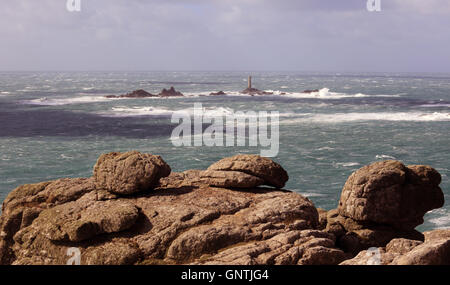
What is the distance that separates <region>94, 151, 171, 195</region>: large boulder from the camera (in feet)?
60.8

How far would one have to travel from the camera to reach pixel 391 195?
2023cm

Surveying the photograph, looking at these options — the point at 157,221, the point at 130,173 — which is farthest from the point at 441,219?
the point at 130,173

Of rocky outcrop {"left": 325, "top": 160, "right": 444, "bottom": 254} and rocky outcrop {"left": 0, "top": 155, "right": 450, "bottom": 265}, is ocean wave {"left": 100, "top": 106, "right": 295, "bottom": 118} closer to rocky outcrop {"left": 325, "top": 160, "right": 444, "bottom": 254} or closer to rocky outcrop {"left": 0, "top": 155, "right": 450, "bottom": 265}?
rocky outcrop {"left": 325, "top": 160, "right": 444, "bottom": 254}

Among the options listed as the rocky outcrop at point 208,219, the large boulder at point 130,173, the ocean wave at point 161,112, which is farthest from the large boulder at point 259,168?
the ocean wave at point 161,112

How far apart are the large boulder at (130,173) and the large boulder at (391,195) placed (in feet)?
26.7

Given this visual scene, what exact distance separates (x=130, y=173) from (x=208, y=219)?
377 cm

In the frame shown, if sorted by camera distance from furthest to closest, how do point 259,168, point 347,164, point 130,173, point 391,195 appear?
point 347,164 → point 391,195 → point 259,168 → point 130,173

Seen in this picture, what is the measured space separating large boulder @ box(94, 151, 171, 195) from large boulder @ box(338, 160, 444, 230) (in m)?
8.13

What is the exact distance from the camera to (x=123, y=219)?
658 inches

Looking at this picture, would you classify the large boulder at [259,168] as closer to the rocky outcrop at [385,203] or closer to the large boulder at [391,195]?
the rocky outcrop at [385,203]

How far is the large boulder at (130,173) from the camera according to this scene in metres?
18.5

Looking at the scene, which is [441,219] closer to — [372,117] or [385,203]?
[385,203]
